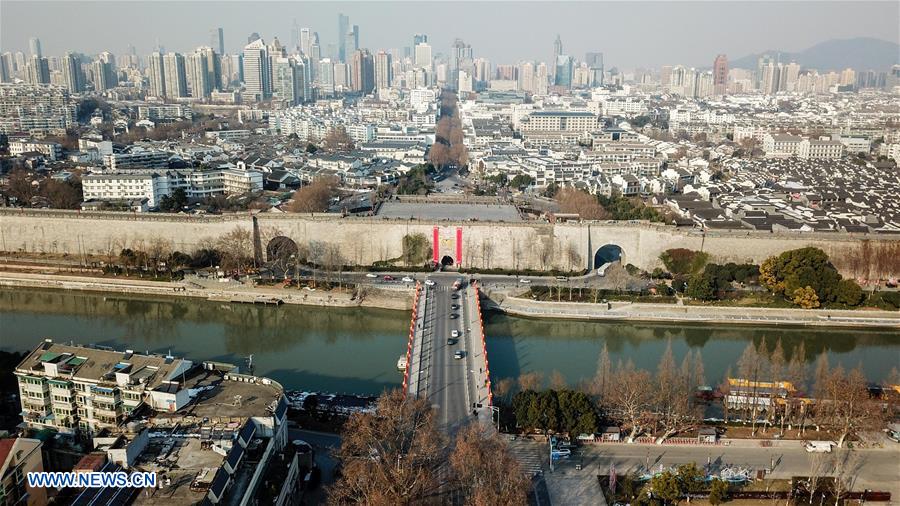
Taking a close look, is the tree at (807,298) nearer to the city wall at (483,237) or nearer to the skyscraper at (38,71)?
the city wall at (483,237)

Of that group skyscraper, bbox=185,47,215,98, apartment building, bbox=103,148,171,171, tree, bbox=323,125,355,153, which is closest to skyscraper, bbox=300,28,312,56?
skyscraper, bbox=185,47,215,98

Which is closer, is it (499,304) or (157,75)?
(499,304)

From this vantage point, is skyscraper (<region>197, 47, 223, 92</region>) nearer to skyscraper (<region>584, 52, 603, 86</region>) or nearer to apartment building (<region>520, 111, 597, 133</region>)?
apartment building (<region>520, 111, 597, 133</region>)

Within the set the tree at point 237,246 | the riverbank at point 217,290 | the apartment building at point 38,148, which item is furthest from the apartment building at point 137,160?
the tree at point 237,246

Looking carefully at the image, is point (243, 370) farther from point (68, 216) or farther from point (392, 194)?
point (392, 194)

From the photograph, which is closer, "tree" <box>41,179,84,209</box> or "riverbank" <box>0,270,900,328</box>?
"riverbank" <box>0,270,900,328</box>

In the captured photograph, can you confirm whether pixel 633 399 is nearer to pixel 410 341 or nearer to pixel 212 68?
pixel 410 341

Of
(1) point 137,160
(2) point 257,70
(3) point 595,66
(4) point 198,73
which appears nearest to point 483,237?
(1) point 137,160
